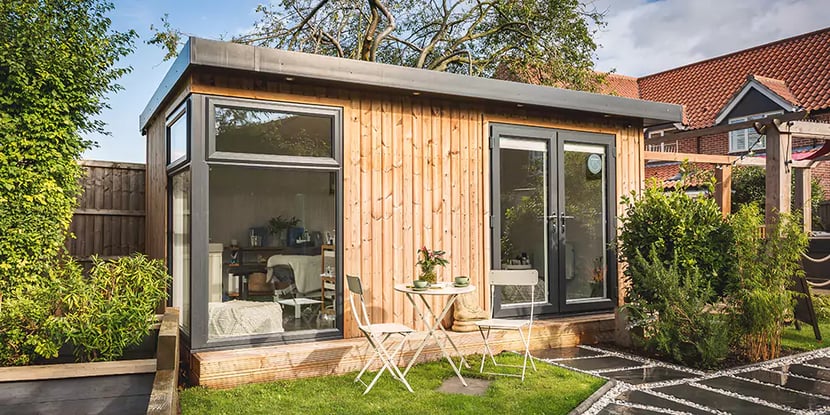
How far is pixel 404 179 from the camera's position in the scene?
627cm

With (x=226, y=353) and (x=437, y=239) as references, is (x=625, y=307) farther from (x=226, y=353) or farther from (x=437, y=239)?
(x=226, y=353)

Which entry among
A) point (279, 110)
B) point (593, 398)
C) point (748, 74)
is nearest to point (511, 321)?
point (593, 398)

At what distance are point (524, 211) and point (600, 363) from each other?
1822 mm

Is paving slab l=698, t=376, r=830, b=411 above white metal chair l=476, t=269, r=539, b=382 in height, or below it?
below

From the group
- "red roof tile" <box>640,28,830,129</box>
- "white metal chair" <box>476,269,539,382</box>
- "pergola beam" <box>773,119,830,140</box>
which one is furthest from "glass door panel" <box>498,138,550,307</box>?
"red roof tile" <box>640,28,830,129</box>

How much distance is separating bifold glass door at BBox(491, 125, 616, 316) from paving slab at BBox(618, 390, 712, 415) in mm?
2096

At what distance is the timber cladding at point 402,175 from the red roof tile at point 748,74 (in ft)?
42.0

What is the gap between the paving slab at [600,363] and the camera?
580cm

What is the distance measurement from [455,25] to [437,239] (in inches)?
370

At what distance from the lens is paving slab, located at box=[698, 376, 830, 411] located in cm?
460

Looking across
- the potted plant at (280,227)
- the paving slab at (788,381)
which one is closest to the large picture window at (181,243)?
the potted plant at (280,227)

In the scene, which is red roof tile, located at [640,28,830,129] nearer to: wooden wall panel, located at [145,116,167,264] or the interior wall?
the interior wall

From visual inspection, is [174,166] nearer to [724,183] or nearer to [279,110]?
[279,110]

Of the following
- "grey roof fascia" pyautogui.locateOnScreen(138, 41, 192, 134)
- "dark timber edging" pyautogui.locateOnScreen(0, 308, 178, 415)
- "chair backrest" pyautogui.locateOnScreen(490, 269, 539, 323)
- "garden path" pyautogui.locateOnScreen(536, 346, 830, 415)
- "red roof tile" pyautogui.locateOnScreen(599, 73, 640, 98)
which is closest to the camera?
"dark timber edging" pyautogui.locateOnScreen(0, 308, 178, 415)
